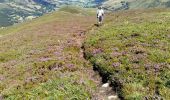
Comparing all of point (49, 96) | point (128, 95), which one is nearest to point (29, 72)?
point (49, 96)

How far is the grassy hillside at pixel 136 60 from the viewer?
19078 millimetres

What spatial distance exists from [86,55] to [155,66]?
973 cm

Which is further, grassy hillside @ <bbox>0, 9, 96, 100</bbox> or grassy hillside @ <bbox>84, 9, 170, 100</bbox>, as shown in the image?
grassy hillside @ <bbox>0, 9, 96, 100</bbox>

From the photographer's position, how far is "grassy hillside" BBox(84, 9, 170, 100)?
19078mm

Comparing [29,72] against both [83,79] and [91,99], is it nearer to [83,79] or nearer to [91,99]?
[83,79]

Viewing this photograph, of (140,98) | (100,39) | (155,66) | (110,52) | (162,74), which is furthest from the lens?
(100,39)

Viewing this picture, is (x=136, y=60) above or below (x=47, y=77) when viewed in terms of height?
above

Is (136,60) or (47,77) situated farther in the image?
(136,60)

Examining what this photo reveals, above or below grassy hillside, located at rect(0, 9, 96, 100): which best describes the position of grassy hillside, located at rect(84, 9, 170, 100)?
above

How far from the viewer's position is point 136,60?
24609mm

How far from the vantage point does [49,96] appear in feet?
61.2

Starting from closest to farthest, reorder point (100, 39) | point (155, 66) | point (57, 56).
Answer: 1. point (155, 66)
2. point (57, 56)
3. point (100, 39)

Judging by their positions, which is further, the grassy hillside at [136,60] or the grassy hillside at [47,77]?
the grassy hillside at [47,77]

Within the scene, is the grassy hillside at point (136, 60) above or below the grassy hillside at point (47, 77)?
above
